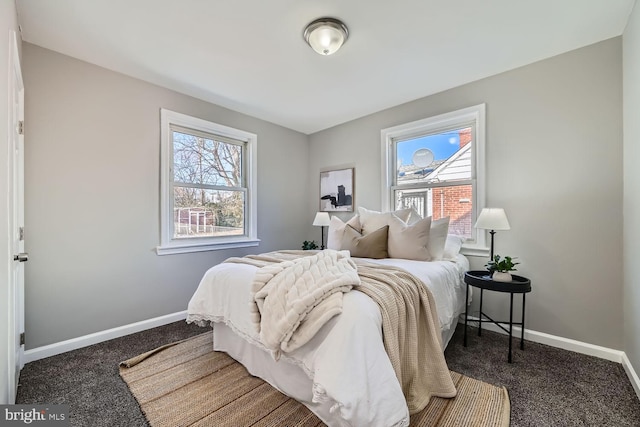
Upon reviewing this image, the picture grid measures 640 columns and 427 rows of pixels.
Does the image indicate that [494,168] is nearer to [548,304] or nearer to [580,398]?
[548,304]

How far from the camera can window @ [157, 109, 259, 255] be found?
9.53 ft

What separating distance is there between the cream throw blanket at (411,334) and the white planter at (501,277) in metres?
0.88

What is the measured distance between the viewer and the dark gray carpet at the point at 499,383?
151 centimetres

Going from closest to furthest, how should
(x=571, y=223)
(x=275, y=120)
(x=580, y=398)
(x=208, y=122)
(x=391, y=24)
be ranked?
(x=580, y=398) → (x=391, y=24) → (x=571, y=223) → (x=208, y=122) → (x=275, y=120)

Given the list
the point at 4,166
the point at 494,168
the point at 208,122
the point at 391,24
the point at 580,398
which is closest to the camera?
the point at 4,166

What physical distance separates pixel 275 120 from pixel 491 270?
3162 mm

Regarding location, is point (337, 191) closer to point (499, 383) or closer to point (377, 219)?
point (377, 219)

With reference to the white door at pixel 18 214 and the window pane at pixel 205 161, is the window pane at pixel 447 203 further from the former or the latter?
the white door at pixel 18 214

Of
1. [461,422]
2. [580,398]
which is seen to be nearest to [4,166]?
[461,422]

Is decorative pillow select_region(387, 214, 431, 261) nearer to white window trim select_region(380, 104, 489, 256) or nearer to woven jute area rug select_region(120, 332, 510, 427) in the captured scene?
white window trim select_region(380, 104, 489, 256)

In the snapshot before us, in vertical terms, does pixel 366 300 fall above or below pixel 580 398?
above

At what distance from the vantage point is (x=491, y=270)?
2.33 metres

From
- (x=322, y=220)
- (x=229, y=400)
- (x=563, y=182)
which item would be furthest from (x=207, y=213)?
(x=563, y=182)

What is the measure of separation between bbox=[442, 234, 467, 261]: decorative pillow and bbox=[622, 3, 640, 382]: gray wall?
44.0 inches
